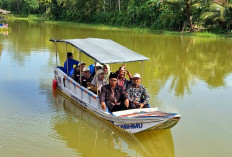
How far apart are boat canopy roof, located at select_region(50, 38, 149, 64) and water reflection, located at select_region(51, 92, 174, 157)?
1651 millimetres

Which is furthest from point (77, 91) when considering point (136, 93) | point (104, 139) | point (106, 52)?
point (104, 139)

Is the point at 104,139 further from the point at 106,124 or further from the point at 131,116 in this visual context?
the point at 131,116

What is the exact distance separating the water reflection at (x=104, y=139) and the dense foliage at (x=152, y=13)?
24.4m

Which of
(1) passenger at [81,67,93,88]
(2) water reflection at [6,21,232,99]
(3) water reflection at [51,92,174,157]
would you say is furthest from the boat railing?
(2) water reflection at [6,21,232,99]

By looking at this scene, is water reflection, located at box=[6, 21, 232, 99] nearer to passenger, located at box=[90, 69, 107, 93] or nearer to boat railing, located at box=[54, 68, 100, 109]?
passenger, located at box=[90, 69, 107, 93]

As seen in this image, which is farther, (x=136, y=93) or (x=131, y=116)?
(x=136, y=93)

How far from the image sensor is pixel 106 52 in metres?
7.51

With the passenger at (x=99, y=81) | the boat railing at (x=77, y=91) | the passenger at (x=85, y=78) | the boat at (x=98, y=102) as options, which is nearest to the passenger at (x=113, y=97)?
the boat at (x=98, y=102)

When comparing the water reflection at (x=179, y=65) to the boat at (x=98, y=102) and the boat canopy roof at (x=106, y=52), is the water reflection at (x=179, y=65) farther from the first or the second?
the boat at (x=98, y=102)

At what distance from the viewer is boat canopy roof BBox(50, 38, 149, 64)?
6933 mm

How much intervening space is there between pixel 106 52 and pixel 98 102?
139 cm

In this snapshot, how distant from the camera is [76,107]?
8492 mm

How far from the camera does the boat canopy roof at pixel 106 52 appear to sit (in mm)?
6933

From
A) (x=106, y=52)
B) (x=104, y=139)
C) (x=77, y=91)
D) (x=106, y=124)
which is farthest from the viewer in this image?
(x=77, y=91)
